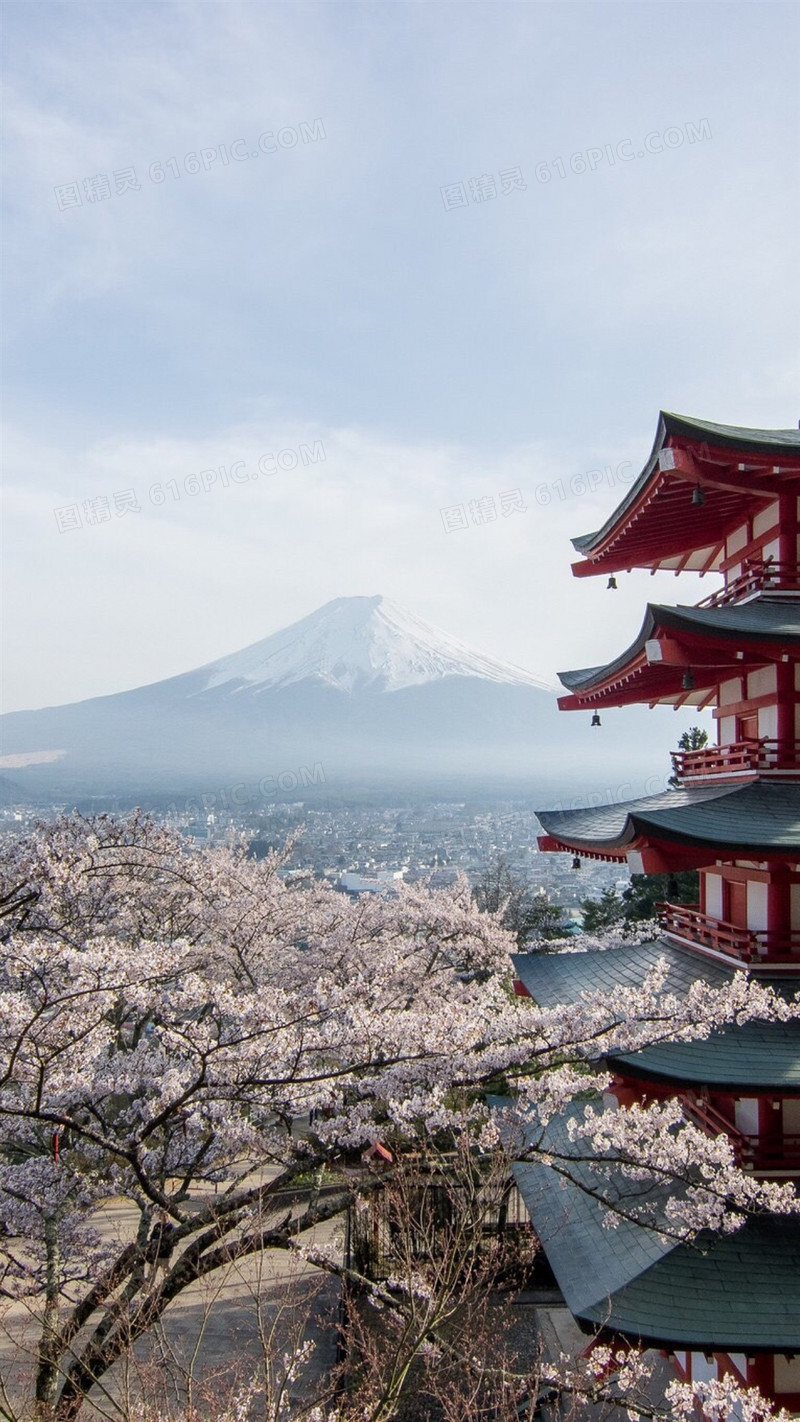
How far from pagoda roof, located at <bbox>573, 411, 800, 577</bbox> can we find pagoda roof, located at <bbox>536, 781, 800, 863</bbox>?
7.58ft

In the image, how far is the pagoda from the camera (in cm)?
545

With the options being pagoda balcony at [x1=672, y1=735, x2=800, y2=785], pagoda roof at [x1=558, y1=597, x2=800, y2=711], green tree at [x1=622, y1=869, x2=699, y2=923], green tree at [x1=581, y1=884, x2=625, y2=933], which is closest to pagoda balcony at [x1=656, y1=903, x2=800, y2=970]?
pagoda balcony at [x1=672, y1=735, x2=800, y2=785]

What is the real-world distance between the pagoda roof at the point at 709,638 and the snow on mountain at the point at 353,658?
277ft

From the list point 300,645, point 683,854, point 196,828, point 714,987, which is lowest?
point 196,828

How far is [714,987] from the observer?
6.41m

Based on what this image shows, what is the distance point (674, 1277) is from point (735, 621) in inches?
171

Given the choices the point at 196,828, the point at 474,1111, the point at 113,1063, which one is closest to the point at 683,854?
the point at 474,1111

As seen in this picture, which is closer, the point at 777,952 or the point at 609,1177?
the point at 777,952

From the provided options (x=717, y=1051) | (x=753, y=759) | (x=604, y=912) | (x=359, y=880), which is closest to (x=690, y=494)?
(x=753, y=759)

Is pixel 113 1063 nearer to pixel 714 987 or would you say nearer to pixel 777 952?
pixel 714 987

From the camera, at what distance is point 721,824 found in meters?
5.91

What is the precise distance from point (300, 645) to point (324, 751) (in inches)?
1082

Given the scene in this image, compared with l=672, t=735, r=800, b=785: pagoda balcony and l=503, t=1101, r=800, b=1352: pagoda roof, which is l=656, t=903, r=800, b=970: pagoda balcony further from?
l=503, t=1101, r=800, b=1352: pagoda roof

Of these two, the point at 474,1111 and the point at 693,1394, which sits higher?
the point at 474,1111
